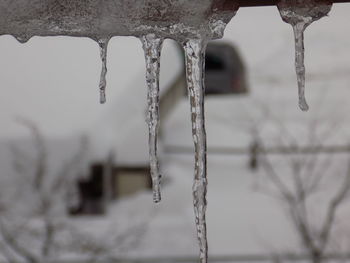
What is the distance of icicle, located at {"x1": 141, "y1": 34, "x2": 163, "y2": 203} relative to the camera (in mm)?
906

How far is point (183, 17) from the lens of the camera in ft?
2.85

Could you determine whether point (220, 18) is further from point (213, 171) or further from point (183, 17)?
point (213, 171)

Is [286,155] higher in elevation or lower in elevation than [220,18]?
lower

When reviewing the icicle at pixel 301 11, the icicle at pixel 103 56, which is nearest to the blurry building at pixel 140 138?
the icicle at pixel 103 56

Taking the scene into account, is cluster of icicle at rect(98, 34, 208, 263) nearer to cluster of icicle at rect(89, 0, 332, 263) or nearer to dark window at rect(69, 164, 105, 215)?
cluster of icicle at rect(89, 0, 332, 263)

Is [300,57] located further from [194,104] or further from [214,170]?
[214,170]

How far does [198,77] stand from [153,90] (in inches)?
2.7

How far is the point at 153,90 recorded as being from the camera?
0.94m

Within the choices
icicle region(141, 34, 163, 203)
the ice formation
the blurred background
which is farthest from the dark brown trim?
the blurred background

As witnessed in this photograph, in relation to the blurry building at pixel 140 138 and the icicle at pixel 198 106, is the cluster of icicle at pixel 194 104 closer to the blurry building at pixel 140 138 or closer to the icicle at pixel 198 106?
the icicle at pixel 198 106

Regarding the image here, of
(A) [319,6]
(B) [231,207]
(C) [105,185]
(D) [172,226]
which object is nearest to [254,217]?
(B) [231,207]

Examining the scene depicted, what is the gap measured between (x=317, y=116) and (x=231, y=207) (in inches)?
53.5

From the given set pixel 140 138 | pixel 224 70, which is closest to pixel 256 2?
pixel 140 138

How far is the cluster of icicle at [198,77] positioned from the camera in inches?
34.9
